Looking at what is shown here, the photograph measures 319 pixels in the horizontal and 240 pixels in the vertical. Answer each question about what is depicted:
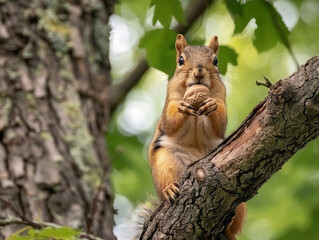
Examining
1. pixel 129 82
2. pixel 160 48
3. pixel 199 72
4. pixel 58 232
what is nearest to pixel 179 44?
pixel 199 72

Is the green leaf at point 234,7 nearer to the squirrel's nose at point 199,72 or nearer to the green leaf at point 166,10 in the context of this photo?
the green leaf at point 166,10

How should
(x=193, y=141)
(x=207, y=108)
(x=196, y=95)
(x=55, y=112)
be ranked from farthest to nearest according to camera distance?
(x=55, y=112), (x=193, y=141), (x=196, y=95), (x=207, y=108)

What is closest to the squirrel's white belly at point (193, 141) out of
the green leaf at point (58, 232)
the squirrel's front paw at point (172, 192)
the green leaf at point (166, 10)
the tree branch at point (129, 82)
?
the squirrel's front paw at point (172, 192)

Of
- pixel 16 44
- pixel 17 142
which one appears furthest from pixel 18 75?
pixel 17 142

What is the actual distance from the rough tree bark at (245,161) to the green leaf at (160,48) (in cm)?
66

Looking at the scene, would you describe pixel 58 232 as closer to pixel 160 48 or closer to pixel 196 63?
pixel 160 48

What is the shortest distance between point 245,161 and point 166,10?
0.74 meters

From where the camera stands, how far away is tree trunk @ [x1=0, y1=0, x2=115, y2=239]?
3750 mm

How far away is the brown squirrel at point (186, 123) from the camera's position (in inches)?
130

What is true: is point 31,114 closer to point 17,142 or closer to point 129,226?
point 17,142

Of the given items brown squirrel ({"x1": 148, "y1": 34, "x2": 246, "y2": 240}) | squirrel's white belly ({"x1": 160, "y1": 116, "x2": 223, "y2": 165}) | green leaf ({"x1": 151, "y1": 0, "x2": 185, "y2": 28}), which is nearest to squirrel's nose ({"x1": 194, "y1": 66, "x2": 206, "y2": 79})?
brown squirrel ({"x1": 148, "y1": 34, "x2": 246, "y2": 240})

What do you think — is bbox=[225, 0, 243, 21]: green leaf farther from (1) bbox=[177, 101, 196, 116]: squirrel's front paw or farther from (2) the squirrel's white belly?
(2) the squirrel's white belly

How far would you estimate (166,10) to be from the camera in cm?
261

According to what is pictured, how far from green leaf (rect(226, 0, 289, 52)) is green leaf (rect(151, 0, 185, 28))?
217mm
